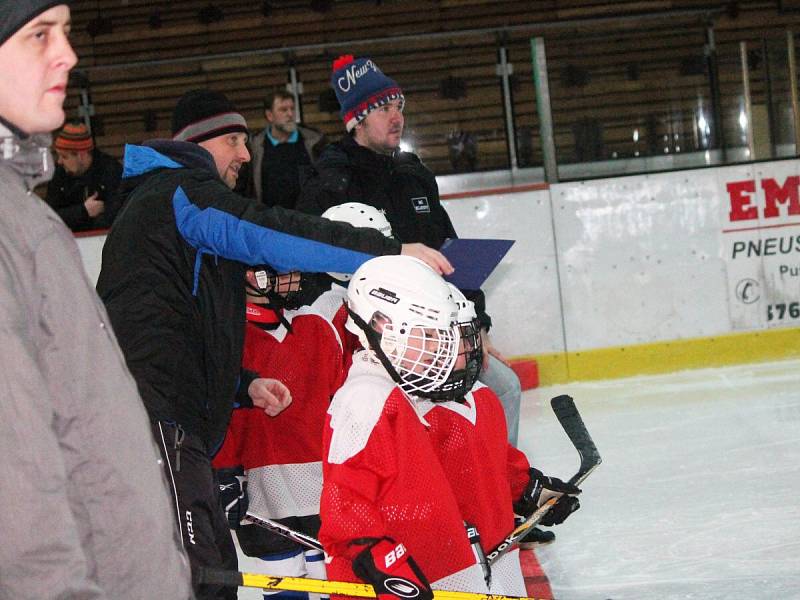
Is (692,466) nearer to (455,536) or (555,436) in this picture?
(555,436)

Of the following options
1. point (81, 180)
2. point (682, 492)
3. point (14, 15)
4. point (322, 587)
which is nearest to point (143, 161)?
point (322, 587)

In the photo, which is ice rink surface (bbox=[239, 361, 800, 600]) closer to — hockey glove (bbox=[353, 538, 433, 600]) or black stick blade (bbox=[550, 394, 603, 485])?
black stick blade (bbox=[550, 394, 603, 485])

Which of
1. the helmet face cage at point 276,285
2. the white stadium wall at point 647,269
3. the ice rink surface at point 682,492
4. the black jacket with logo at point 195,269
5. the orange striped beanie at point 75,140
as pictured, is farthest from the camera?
the white stadium wall at point 647,269

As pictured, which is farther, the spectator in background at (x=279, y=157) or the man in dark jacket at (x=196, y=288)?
the spectator in background at (x=279, y=157)

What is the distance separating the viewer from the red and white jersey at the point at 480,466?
2.01 meters

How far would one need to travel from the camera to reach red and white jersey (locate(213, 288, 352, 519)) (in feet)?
9.05

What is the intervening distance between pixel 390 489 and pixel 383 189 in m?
1.58

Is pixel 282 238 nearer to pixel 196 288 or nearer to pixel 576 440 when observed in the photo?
pixel 196 288

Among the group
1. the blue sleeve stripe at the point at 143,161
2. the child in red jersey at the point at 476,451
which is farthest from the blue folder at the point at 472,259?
the blue sleeve stripe at the point at 143,161

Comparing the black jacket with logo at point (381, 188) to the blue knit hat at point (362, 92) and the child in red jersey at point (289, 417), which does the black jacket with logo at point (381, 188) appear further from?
the child in red jersey at point (289, 417)

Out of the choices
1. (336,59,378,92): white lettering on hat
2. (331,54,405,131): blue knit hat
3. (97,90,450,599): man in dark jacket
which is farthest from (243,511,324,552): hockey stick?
(336,59,378,92): white lettering on hat

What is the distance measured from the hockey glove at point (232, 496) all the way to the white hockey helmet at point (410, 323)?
0.74 meters

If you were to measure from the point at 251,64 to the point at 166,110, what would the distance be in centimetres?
61

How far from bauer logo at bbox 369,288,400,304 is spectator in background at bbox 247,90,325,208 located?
4.05 meters
